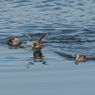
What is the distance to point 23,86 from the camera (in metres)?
11.9

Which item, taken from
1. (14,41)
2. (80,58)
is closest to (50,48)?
(14,41)

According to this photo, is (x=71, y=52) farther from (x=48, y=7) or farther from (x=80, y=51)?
(x=48, y=7)

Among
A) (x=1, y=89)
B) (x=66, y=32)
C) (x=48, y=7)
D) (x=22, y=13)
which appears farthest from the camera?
(x=48, y=7)

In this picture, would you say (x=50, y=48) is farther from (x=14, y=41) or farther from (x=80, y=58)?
(x=80, y=58)

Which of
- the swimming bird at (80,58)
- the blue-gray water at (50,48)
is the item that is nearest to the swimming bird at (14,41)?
the blue-gray water at (50,48)

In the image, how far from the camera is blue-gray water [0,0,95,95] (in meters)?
12.0

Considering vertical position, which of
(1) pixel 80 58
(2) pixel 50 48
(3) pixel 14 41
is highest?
(3) pixel 14 41

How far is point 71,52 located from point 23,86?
547 cm

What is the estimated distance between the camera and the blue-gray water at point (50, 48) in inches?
471

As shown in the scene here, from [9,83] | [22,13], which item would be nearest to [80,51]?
[9,83]

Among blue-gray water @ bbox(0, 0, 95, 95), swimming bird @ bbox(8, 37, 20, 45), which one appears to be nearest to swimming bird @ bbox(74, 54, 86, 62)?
blue-gray water @ bbox(0, 0, 95, 95)

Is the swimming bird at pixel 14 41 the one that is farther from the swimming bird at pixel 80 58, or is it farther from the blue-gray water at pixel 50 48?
the swimming bird at pixel 80 58

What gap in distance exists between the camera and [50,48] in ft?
58.7

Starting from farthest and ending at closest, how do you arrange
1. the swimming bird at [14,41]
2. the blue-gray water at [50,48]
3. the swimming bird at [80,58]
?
the swimming bird at [14,41] → the swimming bird at [80,58] → the blue-gray water at [50,48]
